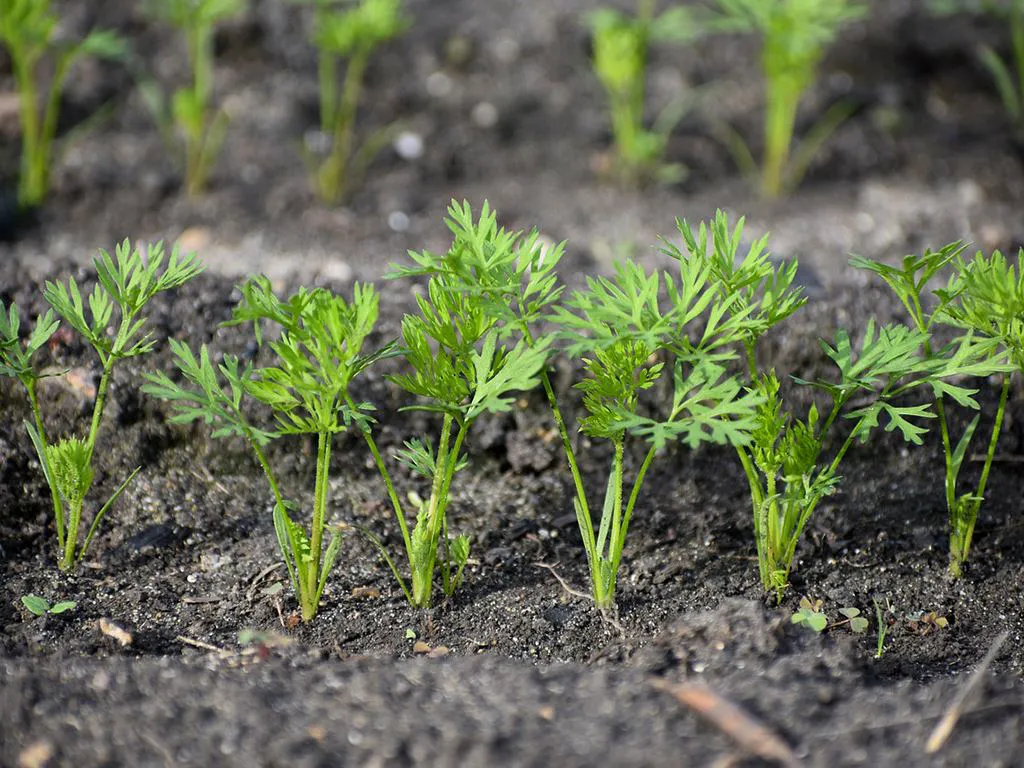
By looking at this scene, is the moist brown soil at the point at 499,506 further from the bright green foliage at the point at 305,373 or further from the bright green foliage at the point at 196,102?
the bright green foliage at the point at 305,373

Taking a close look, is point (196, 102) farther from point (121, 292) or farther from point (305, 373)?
point (305, 373)

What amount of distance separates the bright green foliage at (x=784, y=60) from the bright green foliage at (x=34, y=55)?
87.3 inches

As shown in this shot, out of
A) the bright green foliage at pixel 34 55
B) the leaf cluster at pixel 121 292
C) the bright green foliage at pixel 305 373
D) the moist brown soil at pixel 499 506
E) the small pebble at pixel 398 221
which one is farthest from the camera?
the small pebble at pixel 398 221

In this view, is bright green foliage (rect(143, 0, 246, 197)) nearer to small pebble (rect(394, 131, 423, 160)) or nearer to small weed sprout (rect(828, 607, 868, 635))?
small pebble (rect(394, 131, 423, 160))

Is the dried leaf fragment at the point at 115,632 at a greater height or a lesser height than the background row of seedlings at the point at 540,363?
lesser

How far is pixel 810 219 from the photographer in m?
4.32

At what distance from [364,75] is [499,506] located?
2.87 meters

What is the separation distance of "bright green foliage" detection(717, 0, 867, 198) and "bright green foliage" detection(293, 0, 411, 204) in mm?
1230

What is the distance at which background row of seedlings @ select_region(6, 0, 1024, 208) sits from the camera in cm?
391

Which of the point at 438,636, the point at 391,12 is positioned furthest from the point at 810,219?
the point at 438,636

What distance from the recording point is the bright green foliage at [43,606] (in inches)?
89.9

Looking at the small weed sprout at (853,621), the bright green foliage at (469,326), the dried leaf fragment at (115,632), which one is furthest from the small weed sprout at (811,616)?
the dried leaf fragment at (115,632)

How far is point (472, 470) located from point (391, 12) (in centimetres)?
206

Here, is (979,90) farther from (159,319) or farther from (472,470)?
(159,319)
